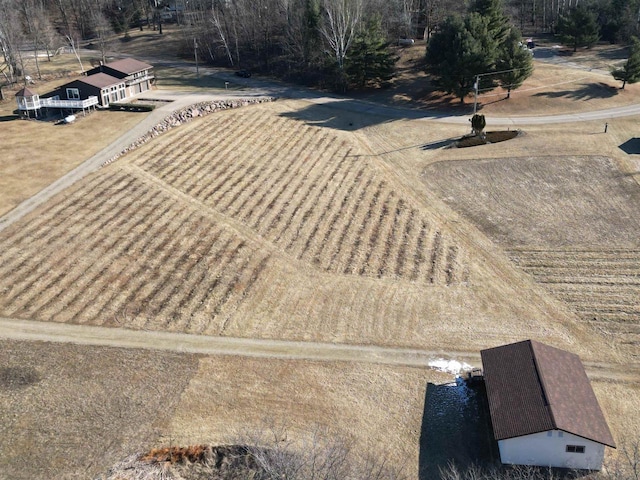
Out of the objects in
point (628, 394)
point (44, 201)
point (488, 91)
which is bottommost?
point (628, 394)

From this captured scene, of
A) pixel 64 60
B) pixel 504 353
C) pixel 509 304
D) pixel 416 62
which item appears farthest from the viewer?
pixel 64 60

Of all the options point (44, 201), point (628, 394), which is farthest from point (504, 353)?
point (44, 201)

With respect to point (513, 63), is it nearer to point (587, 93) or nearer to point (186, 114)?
point (587, 93)

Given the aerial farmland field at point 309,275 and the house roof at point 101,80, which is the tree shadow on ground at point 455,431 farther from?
the house roof at point 101,80

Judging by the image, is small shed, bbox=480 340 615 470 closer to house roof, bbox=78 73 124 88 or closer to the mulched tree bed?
the mulched tree bed

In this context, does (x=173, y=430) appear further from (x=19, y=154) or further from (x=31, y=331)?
(x=19, y=154)

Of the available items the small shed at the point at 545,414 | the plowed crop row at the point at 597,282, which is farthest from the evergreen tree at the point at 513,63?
the small shed at the point at 545,414
